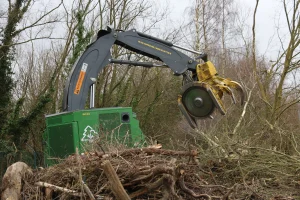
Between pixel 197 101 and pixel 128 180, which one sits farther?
pixel 197 101

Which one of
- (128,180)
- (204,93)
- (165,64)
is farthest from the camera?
(165,64)

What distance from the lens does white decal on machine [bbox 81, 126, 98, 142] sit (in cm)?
676

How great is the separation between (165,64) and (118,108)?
1.63 metres

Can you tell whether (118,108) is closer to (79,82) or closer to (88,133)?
(88,133)

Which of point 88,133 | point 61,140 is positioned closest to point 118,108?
point 88,133

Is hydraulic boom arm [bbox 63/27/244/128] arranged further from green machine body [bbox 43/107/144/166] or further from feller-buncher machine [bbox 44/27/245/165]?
green machine body [bbox 43/107/144/166]

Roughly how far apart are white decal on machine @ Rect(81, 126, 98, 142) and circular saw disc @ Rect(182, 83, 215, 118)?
1.87m

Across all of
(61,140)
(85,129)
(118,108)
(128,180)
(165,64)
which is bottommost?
(128,180)

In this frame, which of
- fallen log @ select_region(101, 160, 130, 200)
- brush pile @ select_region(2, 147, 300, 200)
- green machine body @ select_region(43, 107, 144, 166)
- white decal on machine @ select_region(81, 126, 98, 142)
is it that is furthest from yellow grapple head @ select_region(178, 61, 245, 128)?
fallen log @ select_region(101, 160, 130, 200)

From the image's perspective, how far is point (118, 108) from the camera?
7.20 meters

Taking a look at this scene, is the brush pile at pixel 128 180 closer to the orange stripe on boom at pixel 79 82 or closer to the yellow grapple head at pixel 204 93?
the yellow grapple head at pixel 204 93

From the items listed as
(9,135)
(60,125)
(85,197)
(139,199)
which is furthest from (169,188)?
(9,135)

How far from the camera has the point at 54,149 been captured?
7352 millimetres

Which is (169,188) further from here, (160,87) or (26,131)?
(160,87)
